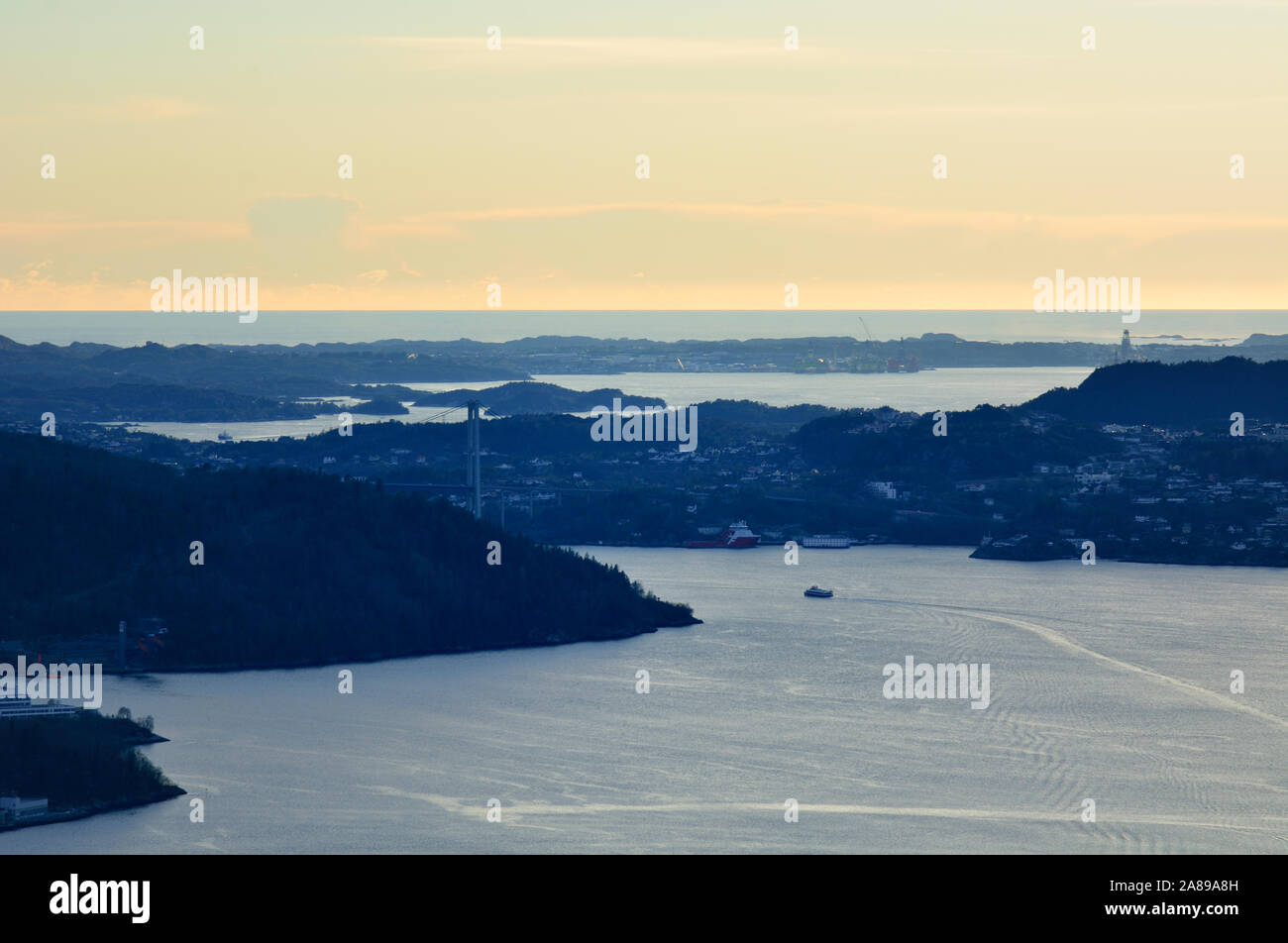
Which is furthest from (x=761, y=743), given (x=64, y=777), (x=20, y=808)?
(x=20, y=808)

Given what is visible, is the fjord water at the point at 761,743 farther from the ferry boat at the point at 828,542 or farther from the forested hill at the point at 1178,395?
the forested hill at the point at 1178,395

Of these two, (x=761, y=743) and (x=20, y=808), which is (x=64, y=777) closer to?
(x=20, y=808)

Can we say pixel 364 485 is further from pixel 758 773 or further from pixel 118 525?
pixel 758 773

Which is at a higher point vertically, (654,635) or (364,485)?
(364,485)

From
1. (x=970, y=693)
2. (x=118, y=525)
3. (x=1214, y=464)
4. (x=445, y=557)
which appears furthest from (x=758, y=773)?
(x=1214, y=464)

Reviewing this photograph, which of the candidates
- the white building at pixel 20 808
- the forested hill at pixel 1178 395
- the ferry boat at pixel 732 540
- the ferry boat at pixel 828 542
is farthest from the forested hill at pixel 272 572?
the forested hill at pixel 1178 395

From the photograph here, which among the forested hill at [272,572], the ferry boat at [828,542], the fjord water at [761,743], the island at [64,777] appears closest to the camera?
the fjord water at [761,743]

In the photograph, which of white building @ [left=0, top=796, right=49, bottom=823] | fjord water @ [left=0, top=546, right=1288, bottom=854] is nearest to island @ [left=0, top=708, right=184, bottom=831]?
white building @ [left=0, top=796, right=49, bottom=823]

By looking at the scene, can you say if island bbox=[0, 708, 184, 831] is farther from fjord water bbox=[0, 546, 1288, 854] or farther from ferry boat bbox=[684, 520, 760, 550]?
ferry boat bbox=[684, 520, 760, 550]
